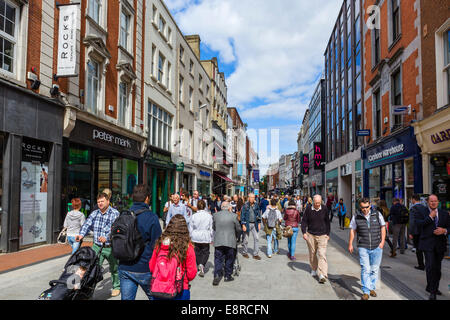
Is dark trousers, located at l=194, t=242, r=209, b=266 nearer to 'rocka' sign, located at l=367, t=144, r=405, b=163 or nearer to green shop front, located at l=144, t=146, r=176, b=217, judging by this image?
'rocka' sign, located at l=367, t=144, r=405, b=163

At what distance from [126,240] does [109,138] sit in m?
12.1

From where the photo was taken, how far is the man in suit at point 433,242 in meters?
5.78

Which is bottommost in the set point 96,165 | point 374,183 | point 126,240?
point 126,240

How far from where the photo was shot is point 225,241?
704 centimetres

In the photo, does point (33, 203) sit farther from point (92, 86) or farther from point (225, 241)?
point (225, 241)

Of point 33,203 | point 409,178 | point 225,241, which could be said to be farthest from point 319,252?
point 33,203

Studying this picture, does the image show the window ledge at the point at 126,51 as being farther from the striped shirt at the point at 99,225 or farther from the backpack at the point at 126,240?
the backpack at the point at 126,240

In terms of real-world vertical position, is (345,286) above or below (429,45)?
below

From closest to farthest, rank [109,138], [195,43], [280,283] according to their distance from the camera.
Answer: [280,283], [109,138], [195,43]

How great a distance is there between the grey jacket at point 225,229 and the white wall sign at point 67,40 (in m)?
7.82

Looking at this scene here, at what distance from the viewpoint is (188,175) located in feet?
93.3

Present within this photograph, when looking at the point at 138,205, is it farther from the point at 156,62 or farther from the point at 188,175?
the point at 188,175

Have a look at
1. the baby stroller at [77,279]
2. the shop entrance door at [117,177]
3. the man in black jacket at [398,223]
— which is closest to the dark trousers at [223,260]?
the baby stroller at [77,279]
